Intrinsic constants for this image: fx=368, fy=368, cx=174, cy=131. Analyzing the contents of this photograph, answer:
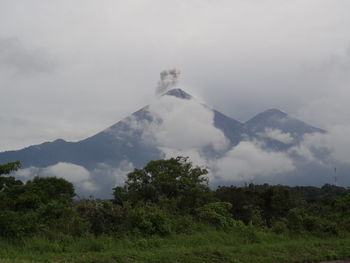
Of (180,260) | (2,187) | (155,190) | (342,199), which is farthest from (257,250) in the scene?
(155,190)

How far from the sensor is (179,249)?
8773mm

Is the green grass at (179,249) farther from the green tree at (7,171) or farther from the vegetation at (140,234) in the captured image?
the green tree at (7,171)

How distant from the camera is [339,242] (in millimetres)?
11070

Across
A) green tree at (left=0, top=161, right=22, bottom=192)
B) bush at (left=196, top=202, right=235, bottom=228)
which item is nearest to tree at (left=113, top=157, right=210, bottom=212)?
bush at (left=196, top=202, right=235, bottom=228)

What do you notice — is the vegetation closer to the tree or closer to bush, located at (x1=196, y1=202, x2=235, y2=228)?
bush, located at (x1=196, y1=202, x2=235, y2=228)

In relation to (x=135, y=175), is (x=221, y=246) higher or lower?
lower

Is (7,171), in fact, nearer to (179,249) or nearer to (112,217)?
(112,217)

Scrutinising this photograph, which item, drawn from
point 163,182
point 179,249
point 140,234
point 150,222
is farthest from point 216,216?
point 163,182

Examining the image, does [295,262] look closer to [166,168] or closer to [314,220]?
[314,220]

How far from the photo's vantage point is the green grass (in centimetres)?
789

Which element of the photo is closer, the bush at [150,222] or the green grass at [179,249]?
the green grass at [179,249]

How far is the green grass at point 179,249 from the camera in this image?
7.89 m

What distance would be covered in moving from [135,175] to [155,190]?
128 inches

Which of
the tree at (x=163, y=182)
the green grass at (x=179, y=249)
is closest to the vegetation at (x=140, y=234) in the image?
the green grass at (x=179, y=249)
